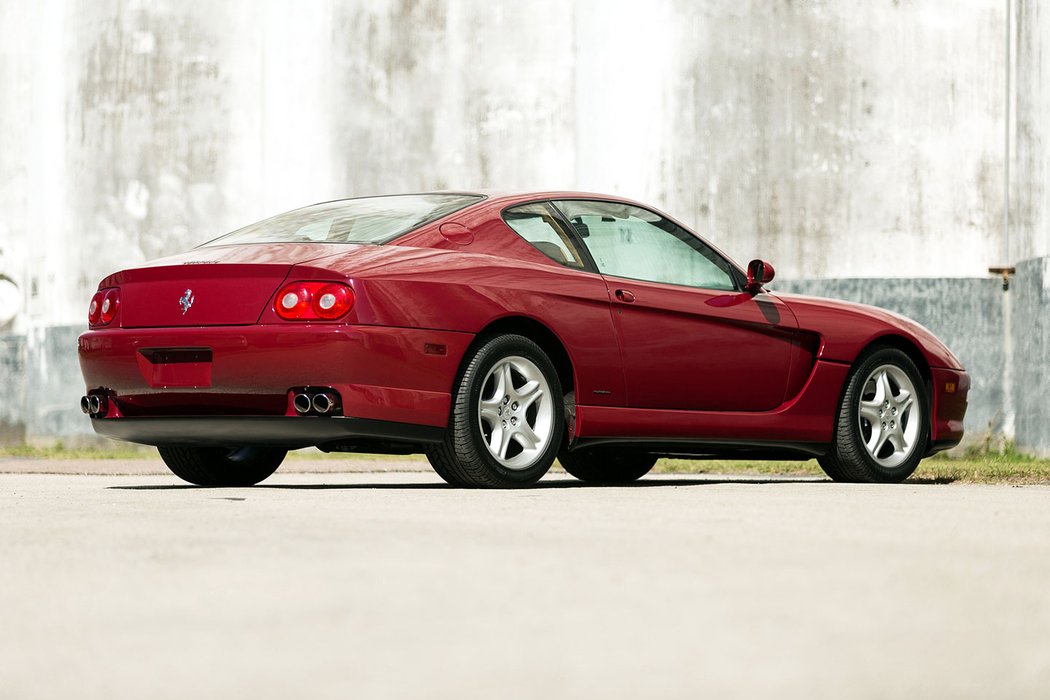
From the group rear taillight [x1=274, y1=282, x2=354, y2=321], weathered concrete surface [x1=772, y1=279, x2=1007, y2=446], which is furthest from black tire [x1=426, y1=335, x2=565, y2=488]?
weathered concrete surface [x1=772, y1=279, x2=1007, y2=446]

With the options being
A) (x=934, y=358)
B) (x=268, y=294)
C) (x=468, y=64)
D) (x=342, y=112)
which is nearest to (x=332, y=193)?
(x=342, y=112)

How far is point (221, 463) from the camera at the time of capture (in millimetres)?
8219

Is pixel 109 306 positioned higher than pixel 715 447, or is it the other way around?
pixel 109 306

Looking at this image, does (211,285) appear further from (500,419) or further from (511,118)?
(511,118)

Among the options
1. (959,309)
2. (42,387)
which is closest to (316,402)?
(959,309)

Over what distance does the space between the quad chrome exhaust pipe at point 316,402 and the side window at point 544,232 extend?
1.33m

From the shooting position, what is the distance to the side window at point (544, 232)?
772cm

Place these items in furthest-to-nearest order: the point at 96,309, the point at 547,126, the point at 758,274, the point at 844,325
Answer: the point at 547,126, the point at 844,325, the point at 758,274, the point at 96,309

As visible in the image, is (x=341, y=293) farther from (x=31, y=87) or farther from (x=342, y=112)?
(x=31, y=87)

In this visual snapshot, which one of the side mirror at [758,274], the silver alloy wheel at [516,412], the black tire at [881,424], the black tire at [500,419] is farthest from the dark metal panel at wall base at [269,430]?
the black tire at [881,424]

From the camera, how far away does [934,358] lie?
8938mm

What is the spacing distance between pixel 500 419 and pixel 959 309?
21.7 feet

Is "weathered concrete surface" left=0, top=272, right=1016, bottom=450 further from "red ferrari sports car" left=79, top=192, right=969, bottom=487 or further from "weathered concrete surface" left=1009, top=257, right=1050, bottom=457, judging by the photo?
"red ferrari sports car" left=79, top=192, right=969, bottom=487

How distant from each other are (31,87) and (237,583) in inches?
555
